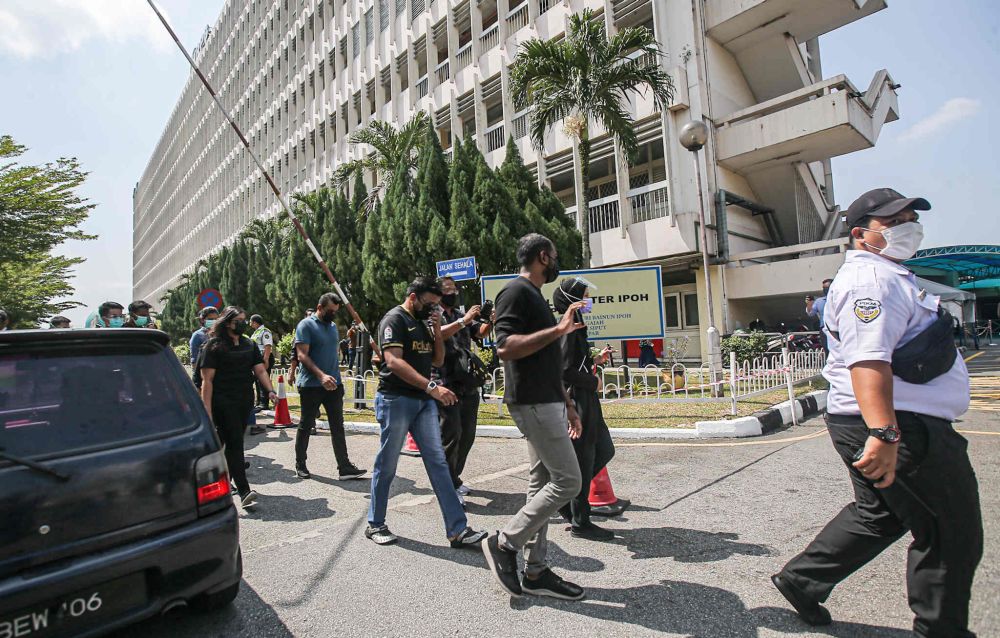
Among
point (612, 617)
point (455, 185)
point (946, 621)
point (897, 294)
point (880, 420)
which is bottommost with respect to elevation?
point (612, 617)

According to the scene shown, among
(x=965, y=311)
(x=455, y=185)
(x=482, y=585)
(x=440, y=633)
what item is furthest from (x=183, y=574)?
(x=965, y=311)

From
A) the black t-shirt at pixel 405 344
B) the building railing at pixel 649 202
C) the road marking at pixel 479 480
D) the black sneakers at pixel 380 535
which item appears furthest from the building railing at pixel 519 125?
the black sneakers at pixel 380 535

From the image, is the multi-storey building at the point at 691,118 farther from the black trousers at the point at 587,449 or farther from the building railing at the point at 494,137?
the black trousers at the point at 587,449

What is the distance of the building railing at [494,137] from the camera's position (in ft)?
73.9

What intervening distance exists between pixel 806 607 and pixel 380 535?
98.0 inches

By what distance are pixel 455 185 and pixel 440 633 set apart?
46.5ft

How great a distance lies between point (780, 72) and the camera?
18.7m

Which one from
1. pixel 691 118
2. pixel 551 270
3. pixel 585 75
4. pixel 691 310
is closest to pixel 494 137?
pixel 691 118

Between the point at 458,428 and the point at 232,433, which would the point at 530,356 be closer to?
the point at 458,428

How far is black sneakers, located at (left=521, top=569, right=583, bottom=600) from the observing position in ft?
9.21

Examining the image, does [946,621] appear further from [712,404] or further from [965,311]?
[965,311]

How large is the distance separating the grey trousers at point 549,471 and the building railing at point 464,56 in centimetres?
2433

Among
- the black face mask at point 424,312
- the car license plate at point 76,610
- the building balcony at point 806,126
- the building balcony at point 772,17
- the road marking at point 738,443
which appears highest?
the building balcony at point 772,17

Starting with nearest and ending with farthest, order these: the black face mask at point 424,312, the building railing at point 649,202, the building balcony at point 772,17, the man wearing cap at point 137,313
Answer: the black face mask at point 424,312 → the man wearing cap at point 137,313 → the building balcony at point 772,17 → the building railing at point 649,202
